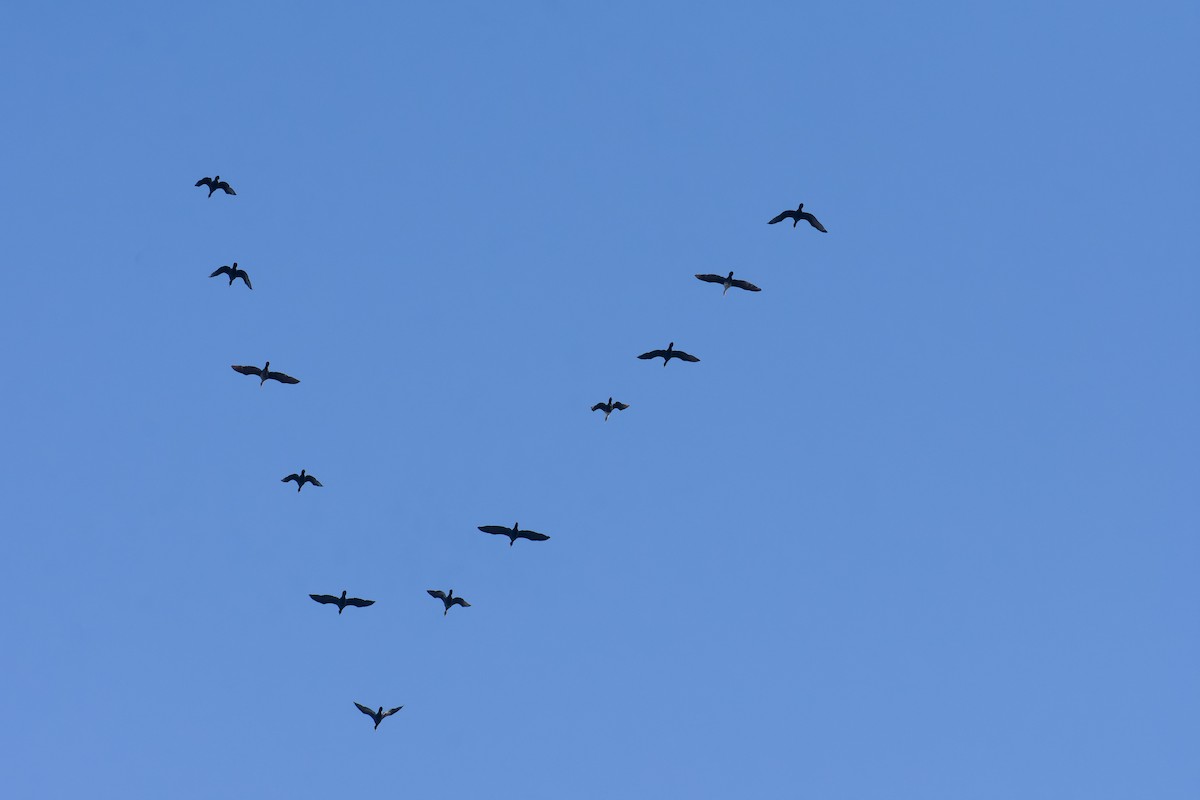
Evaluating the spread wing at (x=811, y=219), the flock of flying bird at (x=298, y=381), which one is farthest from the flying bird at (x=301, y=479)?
the spread wing at (x=811, y=219)

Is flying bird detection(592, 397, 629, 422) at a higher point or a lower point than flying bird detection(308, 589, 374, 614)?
higher

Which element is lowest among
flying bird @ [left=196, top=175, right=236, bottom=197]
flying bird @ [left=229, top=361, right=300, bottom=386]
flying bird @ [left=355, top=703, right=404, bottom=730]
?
flying bird @ [left=355, top=703, right=404, bottom=730]

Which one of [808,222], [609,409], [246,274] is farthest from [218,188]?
[808,222]

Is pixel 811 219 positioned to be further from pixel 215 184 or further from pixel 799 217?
pixel 215 184

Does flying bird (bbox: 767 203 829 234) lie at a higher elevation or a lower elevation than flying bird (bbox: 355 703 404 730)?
higher

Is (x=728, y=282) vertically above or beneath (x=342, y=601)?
above

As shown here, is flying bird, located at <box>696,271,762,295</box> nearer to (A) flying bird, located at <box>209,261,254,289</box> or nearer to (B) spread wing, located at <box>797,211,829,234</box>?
(B) spread wing, located at <box>797,211,829,234</box>

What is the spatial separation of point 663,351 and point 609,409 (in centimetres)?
486

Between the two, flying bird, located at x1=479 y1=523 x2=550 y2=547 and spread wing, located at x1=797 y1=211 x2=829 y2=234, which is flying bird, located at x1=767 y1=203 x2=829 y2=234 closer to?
spread wing, located at x1=797 y1=211 x2=829 y2=234

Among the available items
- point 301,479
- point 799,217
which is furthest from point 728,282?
point 301,479

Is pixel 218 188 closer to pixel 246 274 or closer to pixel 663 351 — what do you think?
pixel 246 274

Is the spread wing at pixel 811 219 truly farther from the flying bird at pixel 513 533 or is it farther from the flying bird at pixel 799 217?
the flying bird at pixel 513 533

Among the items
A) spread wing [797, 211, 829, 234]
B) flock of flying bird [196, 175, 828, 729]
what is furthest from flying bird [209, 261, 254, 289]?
spread wing [797, 211, 829, 234]

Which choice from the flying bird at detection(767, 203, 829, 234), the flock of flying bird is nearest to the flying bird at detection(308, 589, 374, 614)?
the flock of flying bird
